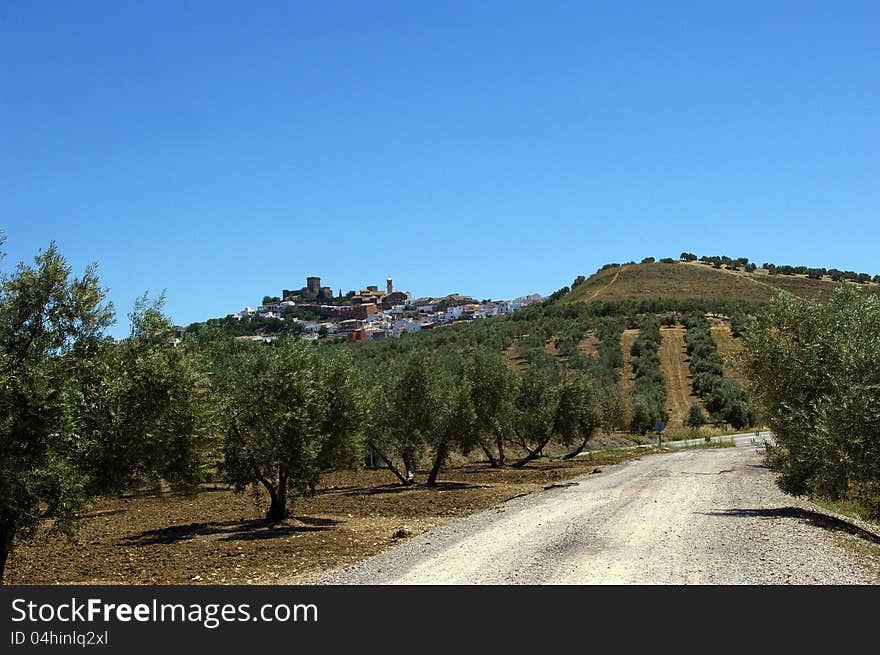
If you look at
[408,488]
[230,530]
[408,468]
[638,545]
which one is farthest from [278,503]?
[408,468]

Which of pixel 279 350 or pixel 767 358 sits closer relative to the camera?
pixel 767 358

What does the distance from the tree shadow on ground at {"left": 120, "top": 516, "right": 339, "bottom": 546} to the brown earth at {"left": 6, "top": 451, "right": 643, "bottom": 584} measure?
1.7 inches

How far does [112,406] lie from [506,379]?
3761cm

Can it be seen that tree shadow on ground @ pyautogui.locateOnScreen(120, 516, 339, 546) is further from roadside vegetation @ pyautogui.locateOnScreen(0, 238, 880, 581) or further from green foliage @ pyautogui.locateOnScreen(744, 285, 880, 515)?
green foliage @ pyautogui.locateOnScreen(744, 285, 880, 515)

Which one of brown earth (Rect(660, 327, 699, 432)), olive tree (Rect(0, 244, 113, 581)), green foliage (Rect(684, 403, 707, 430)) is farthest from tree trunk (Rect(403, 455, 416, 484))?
green foliage (Rect(684, 403, 707, 430))

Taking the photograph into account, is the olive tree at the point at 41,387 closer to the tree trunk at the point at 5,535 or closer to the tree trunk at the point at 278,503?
the tree trunk at the point at 5,535

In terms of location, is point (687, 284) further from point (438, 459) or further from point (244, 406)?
point (244, 406)

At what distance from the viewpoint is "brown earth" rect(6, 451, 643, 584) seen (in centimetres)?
1858

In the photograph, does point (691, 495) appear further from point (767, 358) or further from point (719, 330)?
point (719, 330)

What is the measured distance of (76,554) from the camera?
23094 mm

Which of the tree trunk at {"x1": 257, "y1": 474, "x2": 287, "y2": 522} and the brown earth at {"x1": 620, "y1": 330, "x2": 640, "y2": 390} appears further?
the brown earth at {"x1": 620, "y1": 330, "x2": 640, "y2": 390}

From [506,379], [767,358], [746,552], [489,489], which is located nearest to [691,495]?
[767,358]

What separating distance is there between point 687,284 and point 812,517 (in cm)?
15312
